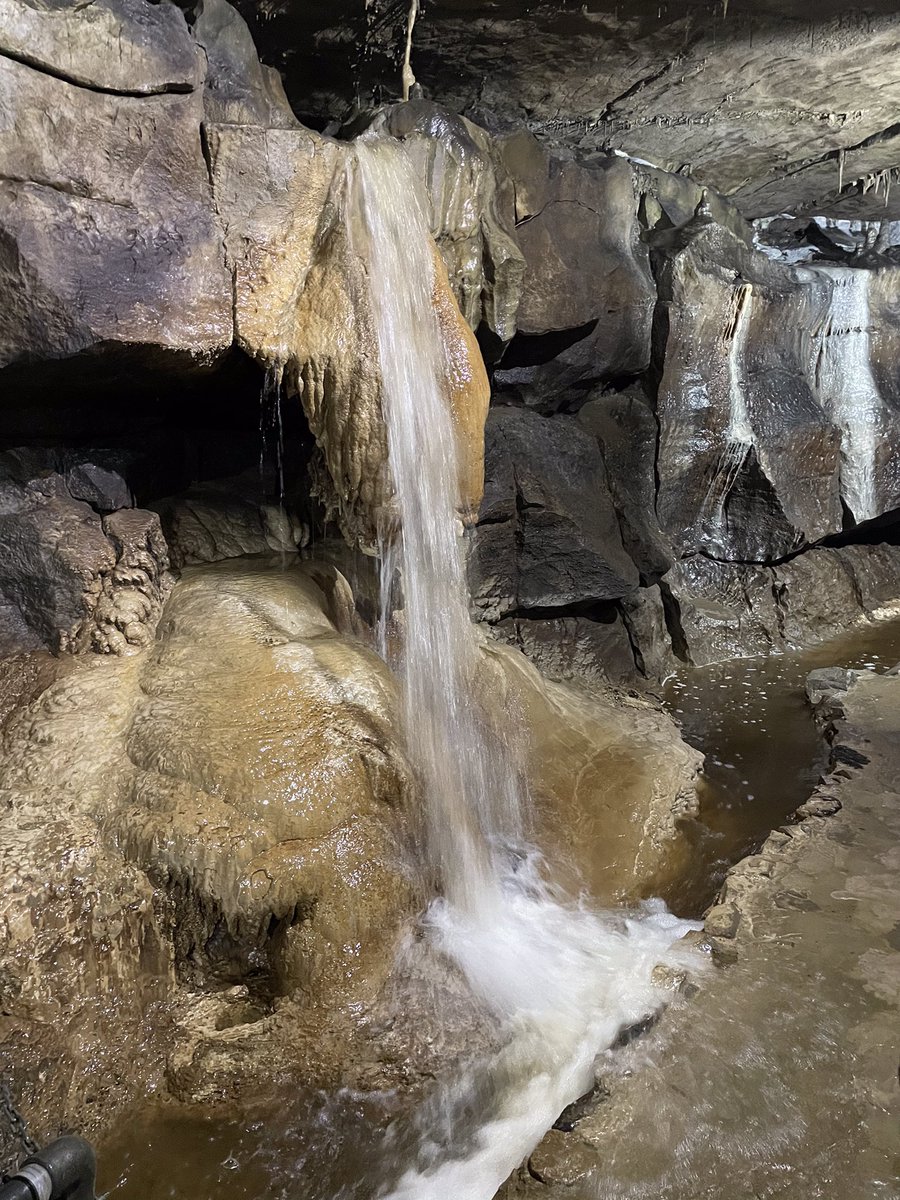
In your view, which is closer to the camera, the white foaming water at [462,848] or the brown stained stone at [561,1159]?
the brown stained stone at [561,1159]

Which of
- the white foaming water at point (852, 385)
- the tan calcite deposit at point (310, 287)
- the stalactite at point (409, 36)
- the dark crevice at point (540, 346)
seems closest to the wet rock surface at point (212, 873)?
the tan calcite deposit at point (310, 287)

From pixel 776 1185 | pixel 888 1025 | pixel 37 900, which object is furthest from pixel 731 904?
pixel 37 900

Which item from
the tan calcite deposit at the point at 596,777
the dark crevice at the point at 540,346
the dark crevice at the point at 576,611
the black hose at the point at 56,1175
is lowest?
the tan calcite deposit at the point at 596,777

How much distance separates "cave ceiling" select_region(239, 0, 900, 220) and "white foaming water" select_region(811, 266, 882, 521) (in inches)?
44.4

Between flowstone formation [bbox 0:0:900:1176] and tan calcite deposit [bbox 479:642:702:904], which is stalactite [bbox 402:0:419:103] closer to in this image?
flowstone formation [bbox 0:0:900:1176]

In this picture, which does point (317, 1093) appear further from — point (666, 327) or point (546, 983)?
point (666, 327)

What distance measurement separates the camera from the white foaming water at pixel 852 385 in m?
7.42

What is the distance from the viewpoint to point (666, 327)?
6266 millimetres

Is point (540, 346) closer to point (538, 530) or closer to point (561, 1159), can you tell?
point (538, 530)

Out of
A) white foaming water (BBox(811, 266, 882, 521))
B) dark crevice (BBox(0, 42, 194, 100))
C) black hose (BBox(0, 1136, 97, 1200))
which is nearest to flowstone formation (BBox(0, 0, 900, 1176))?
dark crevice (BBox(0, 42, 194, 100))

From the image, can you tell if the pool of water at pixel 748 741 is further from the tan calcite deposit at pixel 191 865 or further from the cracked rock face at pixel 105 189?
the cracked rock face at pixel 105 189

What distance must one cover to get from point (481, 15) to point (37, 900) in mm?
4873

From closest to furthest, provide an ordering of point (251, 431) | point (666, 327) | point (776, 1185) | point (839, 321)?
point (776, 1185) → point (251, 431) → point (666, 327) → point (839, 321)

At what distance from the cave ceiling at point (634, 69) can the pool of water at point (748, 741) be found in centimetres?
397
